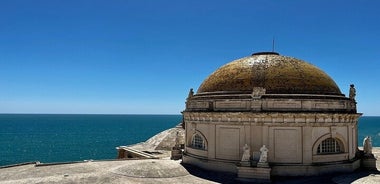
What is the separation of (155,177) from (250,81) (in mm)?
10208

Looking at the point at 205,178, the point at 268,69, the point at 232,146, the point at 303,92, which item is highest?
the point at 268,69

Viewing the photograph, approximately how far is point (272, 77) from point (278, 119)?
3.56 meters

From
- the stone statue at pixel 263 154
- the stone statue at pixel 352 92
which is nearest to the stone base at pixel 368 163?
the stone statue at pixel 352 92

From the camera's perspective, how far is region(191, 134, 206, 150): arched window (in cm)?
3047

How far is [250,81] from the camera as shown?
2848cm

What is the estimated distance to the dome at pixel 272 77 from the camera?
27.9 meters

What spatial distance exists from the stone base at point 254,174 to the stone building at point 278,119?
0.56 metres

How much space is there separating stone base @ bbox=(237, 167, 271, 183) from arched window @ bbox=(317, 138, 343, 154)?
4.76 m

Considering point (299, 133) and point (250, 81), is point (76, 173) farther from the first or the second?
point (299, 133)

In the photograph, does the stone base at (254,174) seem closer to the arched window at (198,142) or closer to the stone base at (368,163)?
the arched window at (198,142)

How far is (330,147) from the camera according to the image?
1103 inches

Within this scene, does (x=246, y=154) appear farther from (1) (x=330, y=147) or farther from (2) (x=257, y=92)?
(1) (x=330, y=147)

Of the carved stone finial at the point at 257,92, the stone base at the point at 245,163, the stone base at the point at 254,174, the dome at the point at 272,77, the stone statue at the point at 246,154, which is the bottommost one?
the stone base at the point at 254,174

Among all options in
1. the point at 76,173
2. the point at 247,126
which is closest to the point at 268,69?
the point at 247,126
